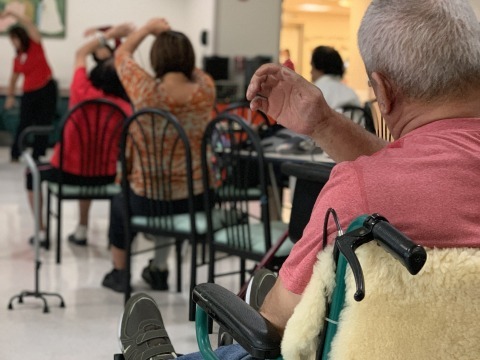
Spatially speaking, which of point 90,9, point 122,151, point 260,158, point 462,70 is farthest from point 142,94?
point 90,9

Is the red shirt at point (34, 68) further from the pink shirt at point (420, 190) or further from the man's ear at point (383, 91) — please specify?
the pink shirt at point (420, 190)

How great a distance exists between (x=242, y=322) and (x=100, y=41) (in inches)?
150

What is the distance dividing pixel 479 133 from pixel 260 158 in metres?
1.84

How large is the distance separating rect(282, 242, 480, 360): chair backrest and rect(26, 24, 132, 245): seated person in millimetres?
3294

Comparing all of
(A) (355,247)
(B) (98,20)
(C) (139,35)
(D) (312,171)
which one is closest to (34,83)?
(B) (98,20)

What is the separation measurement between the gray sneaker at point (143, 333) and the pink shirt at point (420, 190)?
625mm

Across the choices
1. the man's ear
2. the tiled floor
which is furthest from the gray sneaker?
the tiled floor

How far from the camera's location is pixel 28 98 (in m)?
8.24

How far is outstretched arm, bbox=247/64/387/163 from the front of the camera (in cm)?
150

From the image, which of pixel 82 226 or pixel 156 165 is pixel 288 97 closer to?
pixel 156 165

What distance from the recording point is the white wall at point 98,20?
10797mm

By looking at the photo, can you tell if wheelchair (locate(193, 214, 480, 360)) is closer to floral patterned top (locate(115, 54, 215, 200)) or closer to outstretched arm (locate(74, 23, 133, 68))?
floral patterned top (locate(115, 54, 215, 200))

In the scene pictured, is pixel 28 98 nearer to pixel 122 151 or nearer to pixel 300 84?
pixel 122 151

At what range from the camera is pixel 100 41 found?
488 centimetres
